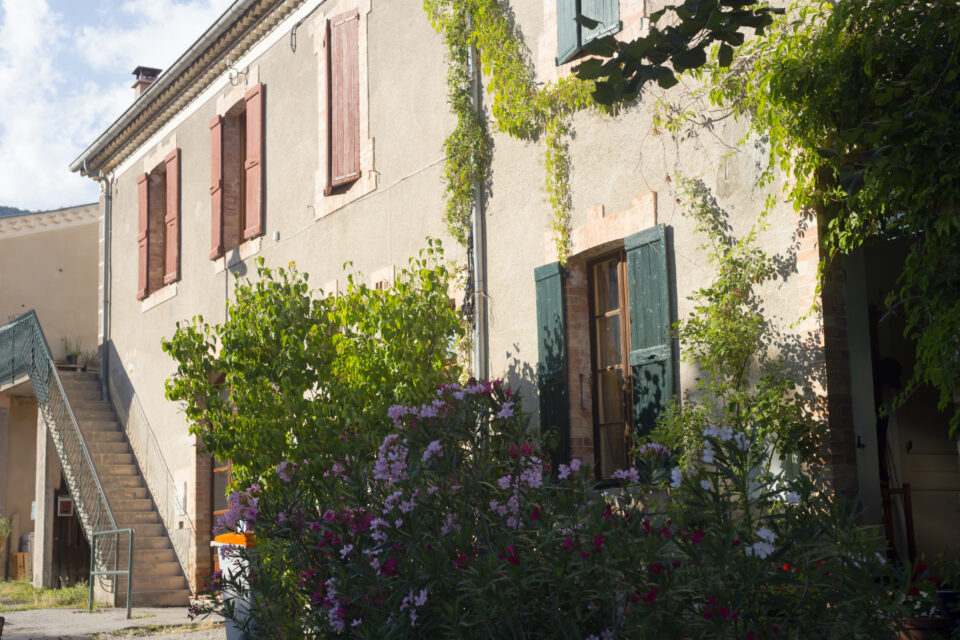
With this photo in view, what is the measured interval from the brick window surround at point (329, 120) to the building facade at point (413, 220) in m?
0.02

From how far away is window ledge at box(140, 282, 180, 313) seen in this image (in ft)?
45.1

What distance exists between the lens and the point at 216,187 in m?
12.5

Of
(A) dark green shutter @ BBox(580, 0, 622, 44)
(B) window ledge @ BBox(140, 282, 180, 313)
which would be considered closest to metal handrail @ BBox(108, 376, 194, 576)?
(B) window ledge @ BBox(140, 282, 180, 313)

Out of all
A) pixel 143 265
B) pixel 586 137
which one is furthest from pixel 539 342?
pixel 143 265

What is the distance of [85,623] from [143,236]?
5.78m

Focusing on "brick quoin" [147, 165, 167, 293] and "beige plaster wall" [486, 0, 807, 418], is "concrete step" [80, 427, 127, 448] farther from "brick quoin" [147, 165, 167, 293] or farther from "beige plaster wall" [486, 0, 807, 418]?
"beige plaster wall" [486, 0, 807, 418]

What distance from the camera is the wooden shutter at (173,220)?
13797mm

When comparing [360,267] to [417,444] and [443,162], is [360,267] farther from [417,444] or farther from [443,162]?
[417,444]

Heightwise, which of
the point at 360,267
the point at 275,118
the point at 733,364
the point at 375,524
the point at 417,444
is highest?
the point at 275,118

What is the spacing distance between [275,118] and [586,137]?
203 inches

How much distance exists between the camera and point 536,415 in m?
7.80

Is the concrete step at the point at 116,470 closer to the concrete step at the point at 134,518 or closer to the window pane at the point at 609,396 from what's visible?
the concrete step at the point at 134,518

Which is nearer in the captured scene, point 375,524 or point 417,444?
point 375,524

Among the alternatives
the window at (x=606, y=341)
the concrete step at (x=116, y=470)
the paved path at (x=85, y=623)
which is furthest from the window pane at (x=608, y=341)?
the concrete step at (x=116, y=470)
